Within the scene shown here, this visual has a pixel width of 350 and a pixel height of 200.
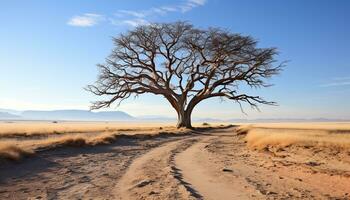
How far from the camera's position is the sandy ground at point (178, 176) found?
9.73 metres

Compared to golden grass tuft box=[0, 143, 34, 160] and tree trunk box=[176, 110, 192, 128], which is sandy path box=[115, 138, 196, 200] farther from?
tree trunk box=[176, 110, 192, 128]

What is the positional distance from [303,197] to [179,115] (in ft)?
122

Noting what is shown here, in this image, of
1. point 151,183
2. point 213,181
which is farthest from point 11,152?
point 213,181

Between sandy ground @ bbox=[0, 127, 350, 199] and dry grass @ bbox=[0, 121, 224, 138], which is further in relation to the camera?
dry grass @ bbox=[0, 121, 224, 138]

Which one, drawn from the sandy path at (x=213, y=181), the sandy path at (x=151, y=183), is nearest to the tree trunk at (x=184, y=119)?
the sandy path at (x=213, y=181)

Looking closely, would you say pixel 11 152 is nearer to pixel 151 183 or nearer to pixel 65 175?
pixel 65 175

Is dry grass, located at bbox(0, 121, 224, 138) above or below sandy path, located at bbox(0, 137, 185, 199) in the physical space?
above

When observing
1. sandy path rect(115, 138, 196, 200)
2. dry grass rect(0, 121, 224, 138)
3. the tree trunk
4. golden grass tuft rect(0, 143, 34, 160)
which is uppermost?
the tree trunk

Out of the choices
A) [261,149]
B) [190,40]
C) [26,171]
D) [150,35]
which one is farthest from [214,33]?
[26,171]

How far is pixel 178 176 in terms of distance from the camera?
38.9 ft

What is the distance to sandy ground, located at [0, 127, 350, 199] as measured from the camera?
31.9 feet

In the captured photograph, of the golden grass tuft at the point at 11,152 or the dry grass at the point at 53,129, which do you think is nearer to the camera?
the golden grass tuft at the point at 11,152

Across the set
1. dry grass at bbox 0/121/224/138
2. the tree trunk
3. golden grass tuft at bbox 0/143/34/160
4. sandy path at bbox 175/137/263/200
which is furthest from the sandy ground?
the tree trunk

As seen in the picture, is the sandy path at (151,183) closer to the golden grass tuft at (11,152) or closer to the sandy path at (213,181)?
the sandy path at (213,181)
